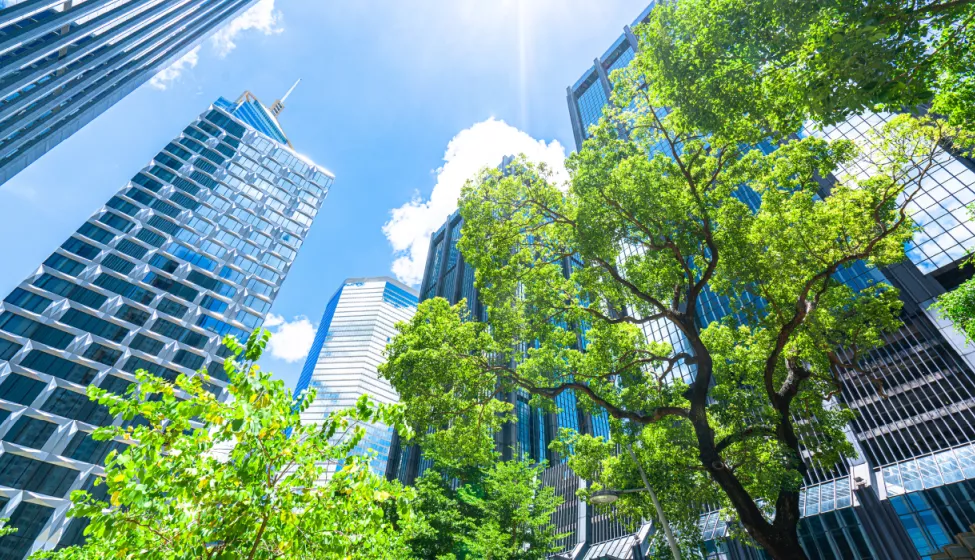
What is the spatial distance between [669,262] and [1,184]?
52.8 m

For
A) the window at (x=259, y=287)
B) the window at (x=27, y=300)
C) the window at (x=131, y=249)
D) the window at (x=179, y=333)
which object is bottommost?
the window at (x=27, y=300)

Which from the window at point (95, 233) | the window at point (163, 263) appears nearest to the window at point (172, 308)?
the window at point (163, 263)

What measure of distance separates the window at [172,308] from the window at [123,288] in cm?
126

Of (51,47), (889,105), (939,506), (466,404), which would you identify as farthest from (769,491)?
(51,47)

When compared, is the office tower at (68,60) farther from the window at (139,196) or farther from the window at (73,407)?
the window at (73,407)

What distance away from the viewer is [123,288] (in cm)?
5059

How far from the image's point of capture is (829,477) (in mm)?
30828

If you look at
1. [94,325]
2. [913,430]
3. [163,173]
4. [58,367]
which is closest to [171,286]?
[94,325]

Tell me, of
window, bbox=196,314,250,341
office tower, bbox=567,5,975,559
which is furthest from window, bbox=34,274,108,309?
office tower, bbox=567,5,975,559

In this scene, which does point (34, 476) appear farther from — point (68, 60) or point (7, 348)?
point (68, 60)

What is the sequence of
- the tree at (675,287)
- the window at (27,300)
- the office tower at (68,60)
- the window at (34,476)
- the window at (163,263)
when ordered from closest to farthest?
the tree at (675,287) < the office tower at (68,60) < the window at (34,476) < the window at (27,300) < the window at (163,263)

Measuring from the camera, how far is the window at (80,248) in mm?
49509

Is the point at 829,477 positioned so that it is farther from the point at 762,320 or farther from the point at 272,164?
the point at 272,164

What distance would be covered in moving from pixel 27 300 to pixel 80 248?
8.26 m
